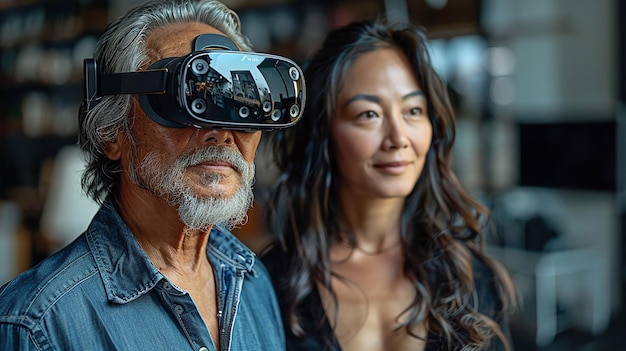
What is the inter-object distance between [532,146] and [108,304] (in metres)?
3.44

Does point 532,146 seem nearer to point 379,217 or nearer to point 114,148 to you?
point 379,217

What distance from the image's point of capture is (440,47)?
4.24 m

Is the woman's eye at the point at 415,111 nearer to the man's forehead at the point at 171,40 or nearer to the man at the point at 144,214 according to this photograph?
the man at the point at 144,214

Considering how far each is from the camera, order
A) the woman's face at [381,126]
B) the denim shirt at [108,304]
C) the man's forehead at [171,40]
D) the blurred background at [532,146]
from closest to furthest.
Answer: the denim shirt at [108,304], the man's forehead at [171,40], the woman's face at [381,126], the blurred background at [532,146]

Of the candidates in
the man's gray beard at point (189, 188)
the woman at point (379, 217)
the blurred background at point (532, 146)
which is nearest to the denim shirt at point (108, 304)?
the man's gray beard at point (189, 188)

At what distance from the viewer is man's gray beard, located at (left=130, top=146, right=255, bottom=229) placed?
1137 mm

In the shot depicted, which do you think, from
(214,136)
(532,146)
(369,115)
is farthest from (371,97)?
(532,146)

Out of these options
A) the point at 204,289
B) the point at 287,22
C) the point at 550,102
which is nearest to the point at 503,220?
the point at 550,102

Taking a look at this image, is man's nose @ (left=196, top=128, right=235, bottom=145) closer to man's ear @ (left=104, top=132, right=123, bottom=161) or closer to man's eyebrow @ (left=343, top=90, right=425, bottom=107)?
man's ear @ (left=104, top=132, right=123, bottom=161)

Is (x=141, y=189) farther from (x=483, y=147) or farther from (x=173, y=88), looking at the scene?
(x=483, y=147)

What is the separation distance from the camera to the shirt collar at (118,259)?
1147mm

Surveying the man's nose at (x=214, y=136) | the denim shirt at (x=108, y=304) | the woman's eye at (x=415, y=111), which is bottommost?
the denim shirt at (x=108, y=304)

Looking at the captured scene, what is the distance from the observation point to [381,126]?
1.60 m

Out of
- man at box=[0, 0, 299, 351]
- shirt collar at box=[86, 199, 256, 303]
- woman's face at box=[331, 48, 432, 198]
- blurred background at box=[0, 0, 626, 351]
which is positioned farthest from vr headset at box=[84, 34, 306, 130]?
blurred background at box=[0, 0, 626, 351]
